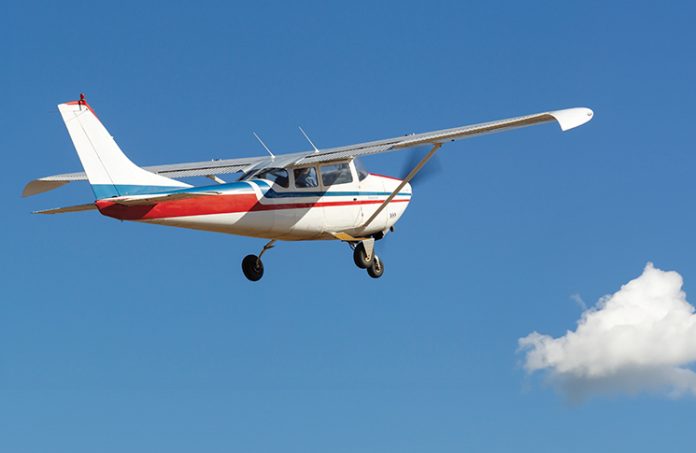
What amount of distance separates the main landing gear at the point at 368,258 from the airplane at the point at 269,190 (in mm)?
22

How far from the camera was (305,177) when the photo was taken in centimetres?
3209

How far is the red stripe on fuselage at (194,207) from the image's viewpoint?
1131 inches

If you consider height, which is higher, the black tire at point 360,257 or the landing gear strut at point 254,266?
the black tire at point 360,257

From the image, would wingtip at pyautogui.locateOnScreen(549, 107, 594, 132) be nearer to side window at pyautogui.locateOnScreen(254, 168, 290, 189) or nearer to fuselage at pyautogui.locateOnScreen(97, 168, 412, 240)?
fuselage at pyautogui.locateOnScreen(97, 168, 412, 240)

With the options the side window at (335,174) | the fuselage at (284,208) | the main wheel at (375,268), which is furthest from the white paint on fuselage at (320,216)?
the main wheel at (375,268)

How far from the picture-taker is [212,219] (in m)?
30.2

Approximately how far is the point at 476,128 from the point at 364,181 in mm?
3306

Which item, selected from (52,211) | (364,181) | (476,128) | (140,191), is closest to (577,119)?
(476,128)

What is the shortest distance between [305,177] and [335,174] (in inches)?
37.0

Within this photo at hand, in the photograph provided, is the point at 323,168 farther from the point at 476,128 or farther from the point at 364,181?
the point at 476,128

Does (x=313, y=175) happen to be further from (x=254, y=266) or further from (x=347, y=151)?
(x=254, y=266)

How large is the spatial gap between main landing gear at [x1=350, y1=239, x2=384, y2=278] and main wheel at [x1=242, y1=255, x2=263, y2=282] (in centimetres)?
225

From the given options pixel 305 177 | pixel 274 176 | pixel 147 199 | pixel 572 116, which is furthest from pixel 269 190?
pixel 572 116

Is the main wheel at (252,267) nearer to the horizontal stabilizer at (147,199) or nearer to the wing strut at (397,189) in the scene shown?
the wing strut at (397,189)
